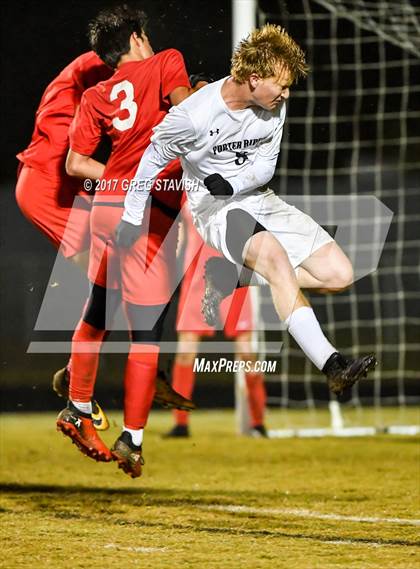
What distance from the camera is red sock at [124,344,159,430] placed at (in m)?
5.87

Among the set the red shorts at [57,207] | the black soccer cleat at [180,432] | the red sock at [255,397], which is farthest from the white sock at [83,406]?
the black soccer cleat at [180,432]

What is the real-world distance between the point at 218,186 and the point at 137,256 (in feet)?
1.99

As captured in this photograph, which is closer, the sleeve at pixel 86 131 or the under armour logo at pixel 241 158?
the under armour logo at pixel 241 158

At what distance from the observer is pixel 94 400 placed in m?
6.07

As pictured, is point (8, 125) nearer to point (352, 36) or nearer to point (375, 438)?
point (375, 438)

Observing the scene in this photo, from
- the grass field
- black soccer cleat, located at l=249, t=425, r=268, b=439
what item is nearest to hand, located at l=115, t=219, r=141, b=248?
the grass field

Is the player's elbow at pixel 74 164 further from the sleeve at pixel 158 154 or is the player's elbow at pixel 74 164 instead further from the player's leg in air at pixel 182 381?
the player's leg in air at pixel 182 381

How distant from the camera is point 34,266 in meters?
6.74

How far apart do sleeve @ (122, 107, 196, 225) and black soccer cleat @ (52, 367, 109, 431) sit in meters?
1.11

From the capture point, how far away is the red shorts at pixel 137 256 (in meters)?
5.80

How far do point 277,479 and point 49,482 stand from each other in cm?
154

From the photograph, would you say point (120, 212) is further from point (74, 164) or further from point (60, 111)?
point (60, 111)

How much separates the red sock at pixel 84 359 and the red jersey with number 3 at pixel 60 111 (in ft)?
2.94

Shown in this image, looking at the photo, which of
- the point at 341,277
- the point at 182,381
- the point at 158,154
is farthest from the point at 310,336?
the point at 182,381
